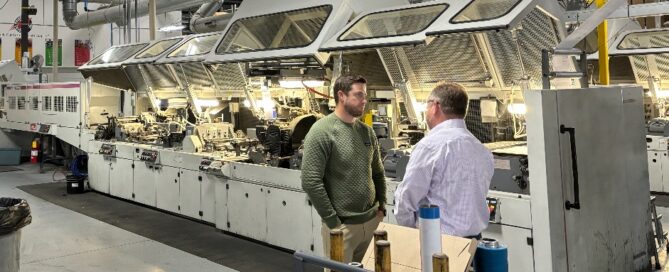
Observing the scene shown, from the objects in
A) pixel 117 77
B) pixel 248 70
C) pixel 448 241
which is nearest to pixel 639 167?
pixel 448 241

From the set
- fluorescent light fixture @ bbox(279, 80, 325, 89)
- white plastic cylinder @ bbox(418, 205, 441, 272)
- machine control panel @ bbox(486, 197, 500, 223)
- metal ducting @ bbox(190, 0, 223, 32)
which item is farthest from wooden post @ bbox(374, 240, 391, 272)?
metal ducting @ bbox(190, 0, 223, 32)

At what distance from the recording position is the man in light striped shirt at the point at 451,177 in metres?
1.91

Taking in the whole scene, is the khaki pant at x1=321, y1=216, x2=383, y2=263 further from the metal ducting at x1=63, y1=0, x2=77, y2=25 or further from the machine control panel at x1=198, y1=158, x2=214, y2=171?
the metal ducting at x1=63, y1=0, x2=77, y2=25

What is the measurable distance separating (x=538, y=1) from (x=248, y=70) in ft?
8.33

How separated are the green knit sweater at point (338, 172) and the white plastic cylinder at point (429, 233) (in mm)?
1121

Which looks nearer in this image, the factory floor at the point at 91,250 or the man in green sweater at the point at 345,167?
the man in green sweater at the point at 345,167

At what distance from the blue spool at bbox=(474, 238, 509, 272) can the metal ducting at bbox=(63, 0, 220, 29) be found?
21.7ft

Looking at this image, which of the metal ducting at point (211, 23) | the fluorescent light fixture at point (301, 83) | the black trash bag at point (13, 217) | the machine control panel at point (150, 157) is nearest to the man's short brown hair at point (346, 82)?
the fluorescent light fixture at point (301, 83)

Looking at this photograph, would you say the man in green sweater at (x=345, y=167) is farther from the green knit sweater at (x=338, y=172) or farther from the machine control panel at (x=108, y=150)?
the machine control panel at (x=108, y=150)

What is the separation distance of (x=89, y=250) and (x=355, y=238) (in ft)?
9.42

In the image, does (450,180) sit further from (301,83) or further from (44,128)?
(44,128)

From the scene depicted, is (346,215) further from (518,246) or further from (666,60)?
(666,60)

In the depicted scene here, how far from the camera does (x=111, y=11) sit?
9.16 m

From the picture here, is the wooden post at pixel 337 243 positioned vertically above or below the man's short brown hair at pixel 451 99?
below
